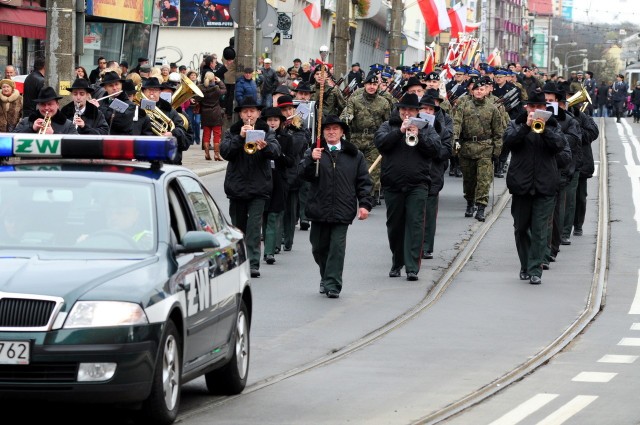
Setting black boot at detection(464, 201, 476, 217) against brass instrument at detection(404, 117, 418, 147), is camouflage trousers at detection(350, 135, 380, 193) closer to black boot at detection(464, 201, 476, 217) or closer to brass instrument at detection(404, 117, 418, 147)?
black boot at detection(464, 201, 476, 217)

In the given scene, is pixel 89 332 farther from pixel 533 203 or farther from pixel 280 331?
pixel 533 203

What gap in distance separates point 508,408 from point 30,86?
16942 mm

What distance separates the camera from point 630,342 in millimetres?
12695

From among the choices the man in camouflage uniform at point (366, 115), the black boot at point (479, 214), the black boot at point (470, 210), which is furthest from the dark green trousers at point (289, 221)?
the black boot at point (470, 210)

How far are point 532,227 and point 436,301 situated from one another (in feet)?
7.12

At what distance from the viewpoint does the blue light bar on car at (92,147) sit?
897cm

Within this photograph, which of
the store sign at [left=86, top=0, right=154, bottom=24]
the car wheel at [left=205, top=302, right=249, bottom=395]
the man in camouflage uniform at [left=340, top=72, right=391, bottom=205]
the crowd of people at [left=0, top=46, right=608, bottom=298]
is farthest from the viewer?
the store sign at [left=86, top=0, right=154, bottom=24]

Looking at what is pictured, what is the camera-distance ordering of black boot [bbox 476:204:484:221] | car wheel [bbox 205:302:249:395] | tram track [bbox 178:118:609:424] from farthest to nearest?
black boot [bbox 476:204:484:221]
car wheel [bbox 205:302:249:395]
tram track [bbox 178:118:609:424]

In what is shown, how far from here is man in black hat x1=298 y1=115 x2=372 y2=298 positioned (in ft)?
49.1

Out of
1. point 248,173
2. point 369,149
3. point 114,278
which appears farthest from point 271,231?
point 114,278

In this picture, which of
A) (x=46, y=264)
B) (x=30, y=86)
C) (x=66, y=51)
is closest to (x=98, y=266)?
(x=46, y=264)

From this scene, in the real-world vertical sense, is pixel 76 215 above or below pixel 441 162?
above

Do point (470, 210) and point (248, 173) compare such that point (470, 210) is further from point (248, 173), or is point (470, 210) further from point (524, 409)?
point (524, 409)

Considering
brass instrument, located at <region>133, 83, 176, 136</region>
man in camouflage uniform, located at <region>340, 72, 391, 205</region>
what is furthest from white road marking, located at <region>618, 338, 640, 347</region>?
man in camouflage uniform, located at <region>340, 72, 391, 205</region>
